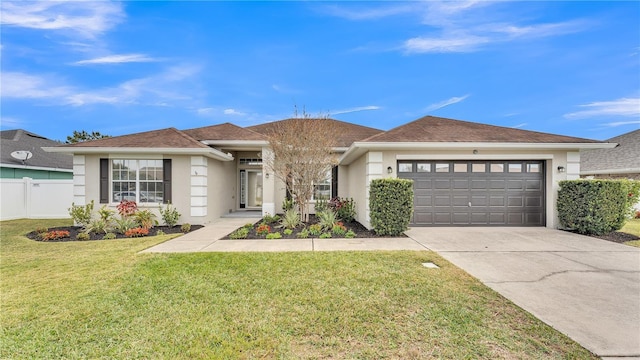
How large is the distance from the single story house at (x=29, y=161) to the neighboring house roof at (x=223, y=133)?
11442 mm

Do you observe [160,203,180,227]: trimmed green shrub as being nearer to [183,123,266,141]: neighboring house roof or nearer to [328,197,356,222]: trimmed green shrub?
[183,123,266,141]: neighboring house roof

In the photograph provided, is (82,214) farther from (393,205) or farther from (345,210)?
(393,205)

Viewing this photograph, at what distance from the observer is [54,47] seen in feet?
35.6

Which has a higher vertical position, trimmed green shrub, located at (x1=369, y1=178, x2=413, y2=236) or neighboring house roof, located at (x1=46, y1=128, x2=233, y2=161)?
neighboring house roof, located at (x1=46, y1=128, x2=233, y2=161)

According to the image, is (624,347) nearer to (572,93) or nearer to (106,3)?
Result: (106,3)

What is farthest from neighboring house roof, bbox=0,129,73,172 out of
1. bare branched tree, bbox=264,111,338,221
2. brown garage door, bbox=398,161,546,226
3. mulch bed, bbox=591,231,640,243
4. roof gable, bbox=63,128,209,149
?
mulch bed, bbox=591,231,640,243

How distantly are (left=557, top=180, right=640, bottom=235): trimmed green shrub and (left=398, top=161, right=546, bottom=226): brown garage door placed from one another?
3.79ft

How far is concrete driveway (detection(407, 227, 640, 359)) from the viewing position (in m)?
2.98

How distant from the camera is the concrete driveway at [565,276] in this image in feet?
9.79

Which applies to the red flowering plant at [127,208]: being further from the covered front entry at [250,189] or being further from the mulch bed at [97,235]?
the covered front entry at [250,189]

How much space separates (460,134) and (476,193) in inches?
90.2

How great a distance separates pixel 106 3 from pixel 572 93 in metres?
19.6

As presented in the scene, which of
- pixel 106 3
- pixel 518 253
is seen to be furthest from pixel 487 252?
pixel 106 3

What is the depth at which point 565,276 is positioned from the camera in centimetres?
468
